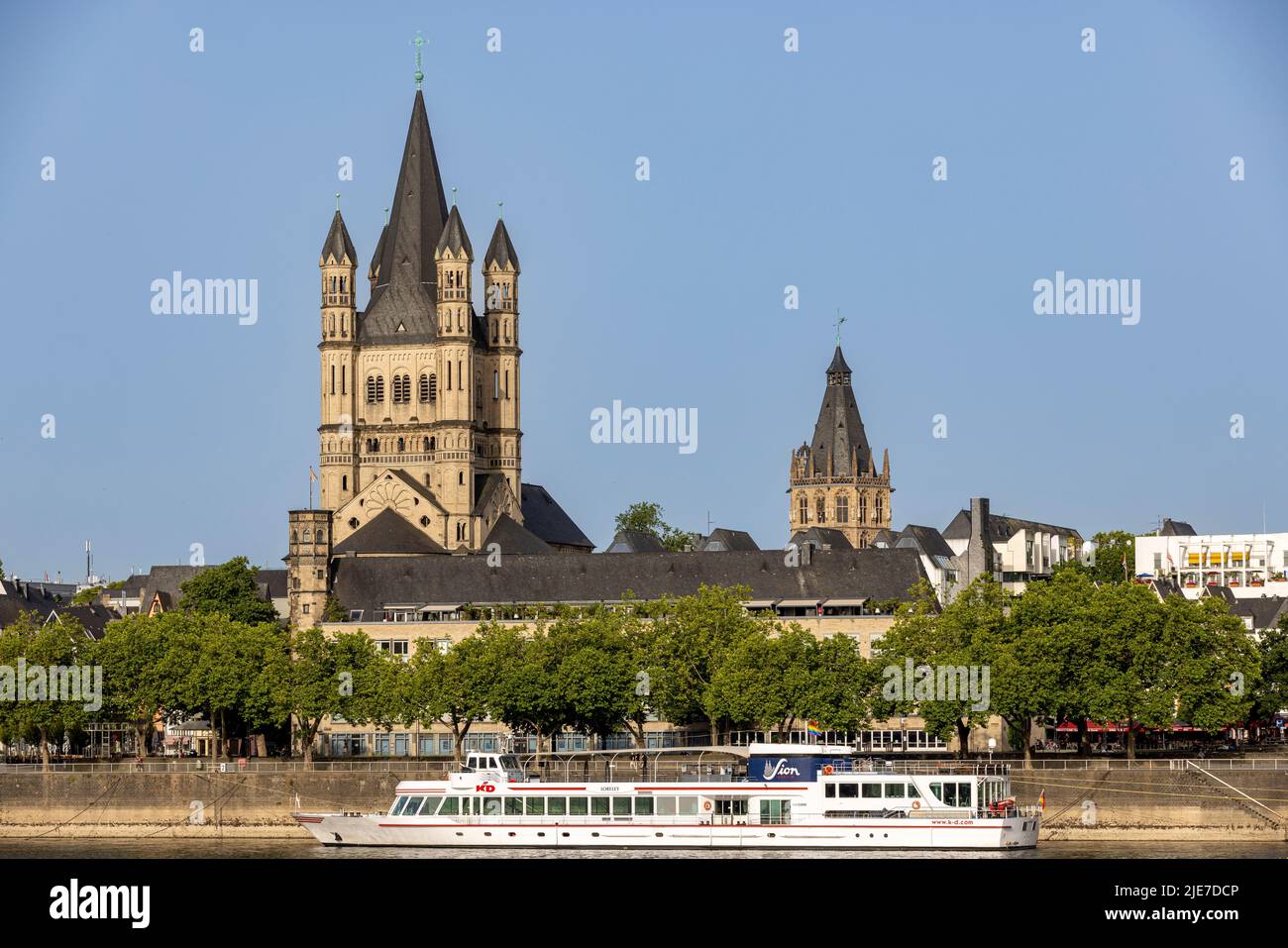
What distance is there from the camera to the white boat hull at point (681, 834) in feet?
302

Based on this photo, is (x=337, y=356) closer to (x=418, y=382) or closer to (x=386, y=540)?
(x=418, y=382)

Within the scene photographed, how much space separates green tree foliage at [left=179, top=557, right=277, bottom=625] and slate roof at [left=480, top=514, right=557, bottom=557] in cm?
1991

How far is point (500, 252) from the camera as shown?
190625 millimetres

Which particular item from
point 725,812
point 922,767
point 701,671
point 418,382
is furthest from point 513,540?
point 725,812

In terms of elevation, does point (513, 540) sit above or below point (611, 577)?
above

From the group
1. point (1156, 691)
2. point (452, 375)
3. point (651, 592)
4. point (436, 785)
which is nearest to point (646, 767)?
point (436, 785)

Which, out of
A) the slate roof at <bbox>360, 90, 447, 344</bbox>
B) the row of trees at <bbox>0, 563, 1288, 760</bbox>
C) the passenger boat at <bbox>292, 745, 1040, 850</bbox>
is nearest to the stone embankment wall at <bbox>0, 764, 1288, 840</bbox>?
the passenger boat at <bbox>292, 745, 1040, 850</bbox>

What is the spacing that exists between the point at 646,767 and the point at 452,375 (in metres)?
82.6

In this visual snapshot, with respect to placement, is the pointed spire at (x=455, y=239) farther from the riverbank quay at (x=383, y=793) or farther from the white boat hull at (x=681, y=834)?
the white boat hull at (x=681, y=834)

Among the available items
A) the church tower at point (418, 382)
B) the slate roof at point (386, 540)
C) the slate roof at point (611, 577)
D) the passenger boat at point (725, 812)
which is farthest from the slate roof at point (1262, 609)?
the passenger boat at point (725, 812)

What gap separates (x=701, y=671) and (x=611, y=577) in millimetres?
22813

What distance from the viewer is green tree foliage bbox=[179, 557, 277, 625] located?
6038 inches

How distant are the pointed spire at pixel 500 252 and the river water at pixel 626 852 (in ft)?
306
